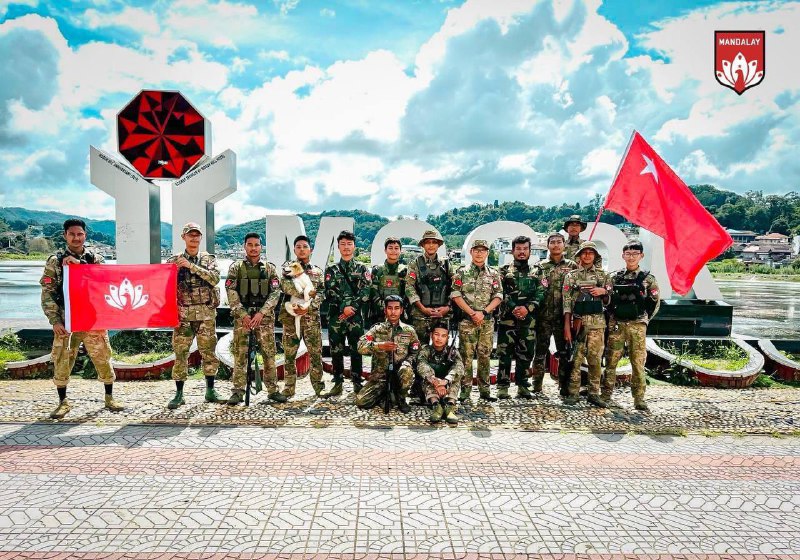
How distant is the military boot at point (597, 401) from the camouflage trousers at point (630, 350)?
14 cm

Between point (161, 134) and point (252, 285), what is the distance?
17.2ft

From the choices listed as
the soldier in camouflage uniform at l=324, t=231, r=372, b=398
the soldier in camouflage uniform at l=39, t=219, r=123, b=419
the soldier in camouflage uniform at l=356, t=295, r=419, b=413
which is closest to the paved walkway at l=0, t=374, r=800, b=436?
the soldier in camouflage uniform at l=356, t=295, r=419, b=413

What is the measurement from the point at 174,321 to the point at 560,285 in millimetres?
4838

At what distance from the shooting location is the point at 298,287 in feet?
21.0

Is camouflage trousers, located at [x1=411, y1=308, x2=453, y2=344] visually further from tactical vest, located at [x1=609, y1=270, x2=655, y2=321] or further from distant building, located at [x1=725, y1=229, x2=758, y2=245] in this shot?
distant building, located at [x1=725, y1=229, x2=758, y2=245]

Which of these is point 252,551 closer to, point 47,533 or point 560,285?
point 47,533

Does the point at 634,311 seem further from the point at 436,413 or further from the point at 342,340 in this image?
the point at 342,340

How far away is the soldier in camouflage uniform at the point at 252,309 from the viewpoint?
632 cm

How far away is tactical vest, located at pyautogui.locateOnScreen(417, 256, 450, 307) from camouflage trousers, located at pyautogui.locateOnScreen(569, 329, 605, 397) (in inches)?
69.6

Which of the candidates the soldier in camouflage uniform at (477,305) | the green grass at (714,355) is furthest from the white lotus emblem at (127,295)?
the green grass at (714,355)

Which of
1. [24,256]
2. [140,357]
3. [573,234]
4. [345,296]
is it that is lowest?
[140,357]

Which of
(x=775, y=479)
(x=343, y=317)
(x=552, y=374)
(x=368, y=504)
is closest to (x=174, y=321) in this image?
(x=343, y=317)

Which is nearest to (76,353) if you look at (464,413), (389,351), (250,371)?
(250,371)

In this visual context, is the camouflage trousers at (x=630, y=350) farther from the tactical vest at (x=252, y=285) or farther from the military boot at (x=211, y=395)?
the military boot at (x=211, y=395)
